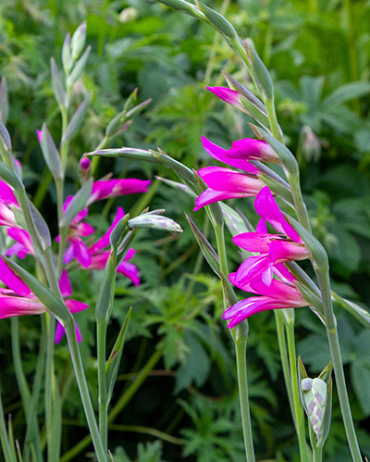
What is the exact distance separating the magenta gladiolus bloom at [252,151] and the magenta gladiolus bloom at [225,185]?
2cm

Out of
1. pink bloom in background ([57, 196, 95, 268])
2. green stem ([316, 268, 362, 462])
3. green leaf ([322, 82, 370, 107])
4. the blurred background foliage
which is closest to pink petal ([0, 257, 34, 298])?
pink bloom in background ([57, 196, 95, 268])

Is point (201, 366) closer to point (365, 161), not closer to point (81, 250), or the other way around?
point (81, 250)

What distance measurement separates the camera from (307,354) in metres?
1.31

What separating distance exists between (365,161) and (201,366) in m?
0.85

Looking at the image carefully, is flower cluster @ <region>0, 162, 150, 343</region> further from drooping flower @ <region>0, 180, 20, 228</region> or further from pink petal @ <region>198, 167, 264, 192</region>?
pink petal @ <region>198, 167, 264, 192</region>

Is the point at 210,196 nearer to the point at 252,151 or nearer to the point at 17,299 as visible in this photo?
the point at 252,151

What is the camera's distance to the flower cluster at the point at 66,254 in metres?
0.46

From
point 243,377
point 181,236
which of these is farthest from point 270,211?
point 181,236

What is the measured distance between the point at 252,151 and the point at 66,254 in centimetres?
32

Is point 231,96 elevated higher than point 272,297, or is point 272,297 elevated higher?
point 231,96

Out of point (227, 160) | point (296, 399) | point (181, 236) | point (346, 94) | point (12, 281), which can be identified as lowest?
point (181, 236)

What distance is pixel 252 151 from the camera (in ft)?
1.32

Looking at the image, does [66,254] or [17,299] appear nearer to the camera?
[17,299]

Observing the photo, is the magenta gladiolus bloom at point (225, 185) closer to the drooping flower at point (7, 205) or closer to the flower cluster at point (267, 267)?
the flower cluster at point (267, 267)
